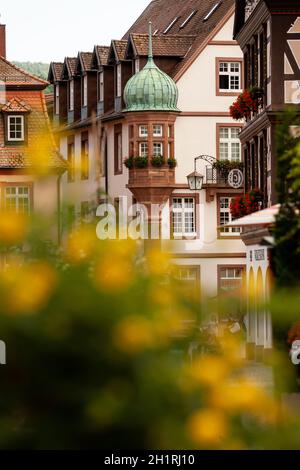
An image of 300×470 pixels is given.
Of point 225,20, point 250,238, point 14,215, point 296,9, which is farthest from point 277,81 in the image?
point 14,215

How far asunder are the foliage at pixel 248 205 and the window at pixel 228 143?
20.6 m

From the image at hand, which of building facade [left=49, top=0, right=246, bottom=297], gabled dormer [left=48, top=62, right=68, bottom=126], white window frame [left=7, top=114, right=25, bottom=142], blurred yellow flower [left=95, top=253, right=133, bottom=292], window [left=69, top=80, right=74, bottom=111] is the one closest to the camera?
blurred yellow flower [left=95, top=253, right=133, bottom=292]

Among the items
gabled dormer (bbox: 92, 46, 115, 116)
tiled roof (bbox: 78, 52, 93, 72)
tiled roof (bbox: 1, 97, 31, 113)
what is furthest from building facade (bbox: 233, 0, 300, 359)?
Answer: tiled roof (bbox: 78, 52, 93, 72)

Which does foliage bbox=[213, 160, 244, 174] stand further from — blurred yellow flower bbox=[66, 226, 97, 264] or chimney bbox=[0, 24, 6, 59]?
blurred yellow flower bbox=[66, 226, 97, 264]

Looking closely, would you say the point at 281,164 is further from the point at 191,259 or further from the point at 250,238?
the point at 191,259

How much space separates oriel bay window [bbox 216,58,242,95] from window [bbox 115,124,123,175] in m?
4.86

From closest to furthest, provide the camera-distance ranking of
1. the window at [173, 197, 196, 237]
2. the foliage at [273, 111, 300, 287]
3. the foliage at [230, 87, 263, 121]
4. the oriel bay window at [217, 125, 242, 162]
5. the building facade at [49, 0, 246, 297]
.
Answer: the foliage at [273, 111, 300, 287] < the foliage at [230, 87, 263, 121] < the building facade at [49, 0, 246, 297] < the oriel bay window at [217, 125, 242, 162] < the window at [173, 197, 196, 237]

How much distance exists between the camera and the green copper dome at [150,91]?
60.3 m

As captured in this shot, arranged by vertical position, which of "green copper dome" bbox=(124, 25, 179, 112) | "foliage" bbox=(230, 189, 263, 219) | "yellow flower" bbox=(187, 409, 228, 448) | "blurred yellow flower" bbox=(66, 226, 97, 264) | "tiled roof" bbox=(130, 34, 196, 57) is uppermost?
"tiled roof" bbox=(130, 34, 196, 57)

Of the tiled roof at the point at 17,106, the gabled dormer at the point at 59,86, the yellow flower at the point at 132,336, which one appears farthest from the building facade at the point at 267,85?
the yellow flower at the point at 132,336

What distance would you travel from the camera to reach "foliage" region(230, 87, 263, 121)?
3966 cm

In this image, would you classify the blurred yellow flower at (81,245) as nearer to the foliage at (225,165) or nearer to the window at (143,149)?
the foliage at (225,165)

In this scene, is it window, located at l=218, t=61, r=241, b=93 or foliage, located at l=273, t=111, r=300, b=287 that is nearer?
foliage, located at l=273, t=111, r=300, b=287

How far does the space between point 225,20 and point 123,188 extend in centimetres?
735
